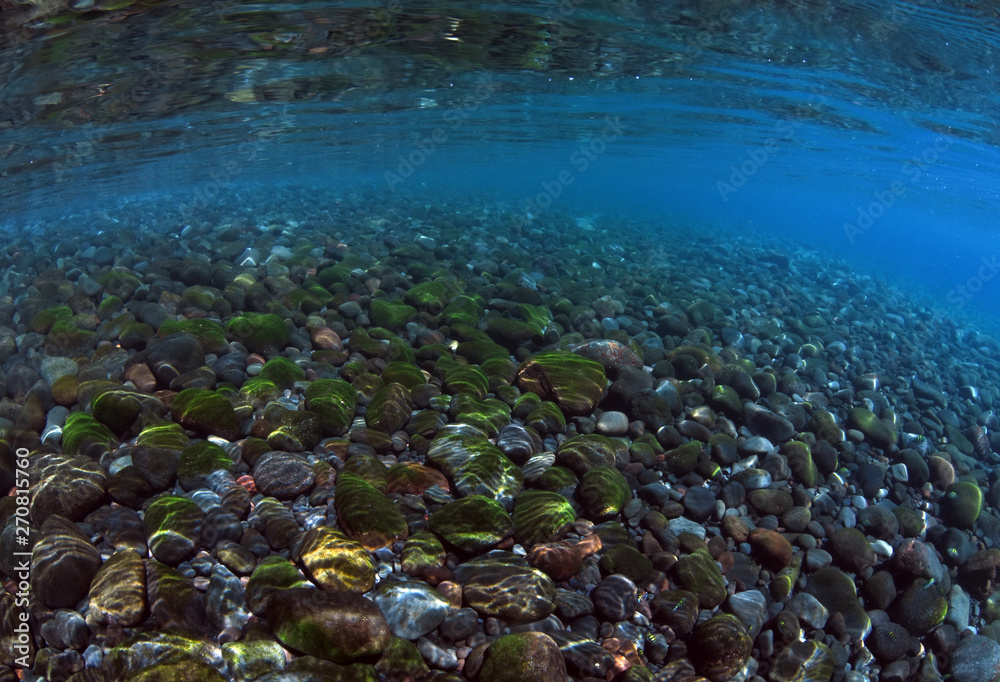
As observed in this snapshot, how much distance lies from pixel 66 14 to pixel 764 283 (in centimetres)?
1558

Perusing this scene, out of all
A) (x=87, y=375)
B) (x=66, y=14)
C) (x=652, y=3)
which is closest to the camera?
(x=87, y=375)

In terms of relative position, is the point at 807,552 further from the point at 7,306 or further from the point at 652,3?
the point at 7,306

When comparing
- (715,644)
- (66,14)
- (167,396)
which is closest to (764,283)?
(715,644)

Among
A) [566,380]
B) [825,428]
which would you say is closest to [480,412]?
[566,380]

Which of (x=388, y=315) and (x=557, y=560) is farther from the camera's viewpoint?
(x=388, y=315)

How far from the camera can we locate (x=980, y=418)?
29.0 ft

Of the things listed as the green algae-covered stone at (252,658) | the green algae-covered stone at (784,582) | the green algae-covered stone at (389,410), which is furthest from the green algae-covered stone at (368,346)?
the green algae-covered stone at (784,582)

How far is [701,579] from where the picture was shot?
3.98 metres

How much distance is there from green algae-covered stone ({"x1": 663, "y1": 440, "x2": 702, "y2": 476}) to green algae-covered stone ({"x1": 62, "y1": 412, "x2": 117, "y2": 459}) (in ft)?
17.0

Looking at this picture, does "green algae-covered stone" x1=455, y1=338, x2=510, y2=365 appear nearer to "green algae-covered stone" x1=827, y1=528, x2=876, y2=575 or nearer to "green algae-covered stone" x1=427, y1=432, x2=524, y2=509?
"green algae-covered stone" x1=427, y1=432, x2=524, y2=509

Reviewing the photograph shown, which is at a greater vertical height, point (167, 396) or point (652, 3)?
point (652, 3)

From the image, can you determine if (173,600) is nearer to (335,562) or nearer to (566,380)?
(335,562)

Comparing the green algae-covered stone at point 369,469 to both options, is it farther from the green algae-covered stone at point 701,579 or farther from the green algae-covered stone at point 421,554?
the green algae-covered stone at point 701,579

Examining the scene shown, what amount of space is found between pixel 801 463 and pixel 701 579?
250 centimetres
